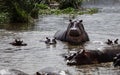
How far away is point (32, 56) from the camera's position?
12227mm

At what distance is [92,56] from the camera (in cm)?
1120

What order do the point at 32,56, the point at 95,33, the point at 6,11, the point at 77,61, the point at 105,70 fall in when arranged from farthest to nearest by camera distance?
1. the point at 6,11
2. the point at 95,33
3. the point at 32,56
4. the point at 77,61
5. the point at 105,70

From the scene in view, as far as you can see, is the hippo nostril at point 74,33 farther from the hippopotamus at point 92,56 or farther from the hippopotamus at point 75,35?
the hippopotamus at point 92,56

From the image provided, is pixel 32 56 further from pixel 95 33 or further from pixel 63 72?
pixel 95 33

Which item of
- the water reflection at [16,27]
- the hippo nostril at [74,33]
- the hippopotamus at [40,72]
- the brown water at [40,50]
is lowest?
the water reflection at [16,27]

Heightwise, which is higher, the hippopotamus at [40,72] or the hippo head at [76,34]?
the hippopotamus at [40,72]

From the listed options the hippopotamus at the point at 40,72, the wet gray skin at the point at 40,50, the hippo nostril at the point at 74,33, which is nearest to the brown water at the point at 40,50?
the wet gray skin at the point at 40,50

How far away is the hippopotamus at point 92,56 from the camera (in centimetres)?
1100

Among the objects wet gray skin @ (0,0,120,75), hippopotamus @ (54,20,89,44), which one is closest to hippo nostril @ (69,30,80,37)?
hippopotamus @ (54,20,89,44)

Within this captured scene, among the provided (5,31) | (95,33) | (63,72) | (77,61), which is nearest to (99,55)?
(77,61)

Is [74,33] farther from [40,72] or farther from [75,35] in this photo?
[40,72]

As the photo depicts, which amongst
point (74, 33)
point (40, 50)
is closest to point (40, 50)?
point (40, 50)

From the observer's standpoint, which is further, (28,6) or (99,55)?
(28,6)

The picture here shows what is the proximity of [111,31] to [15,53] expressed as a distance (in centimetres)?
702
